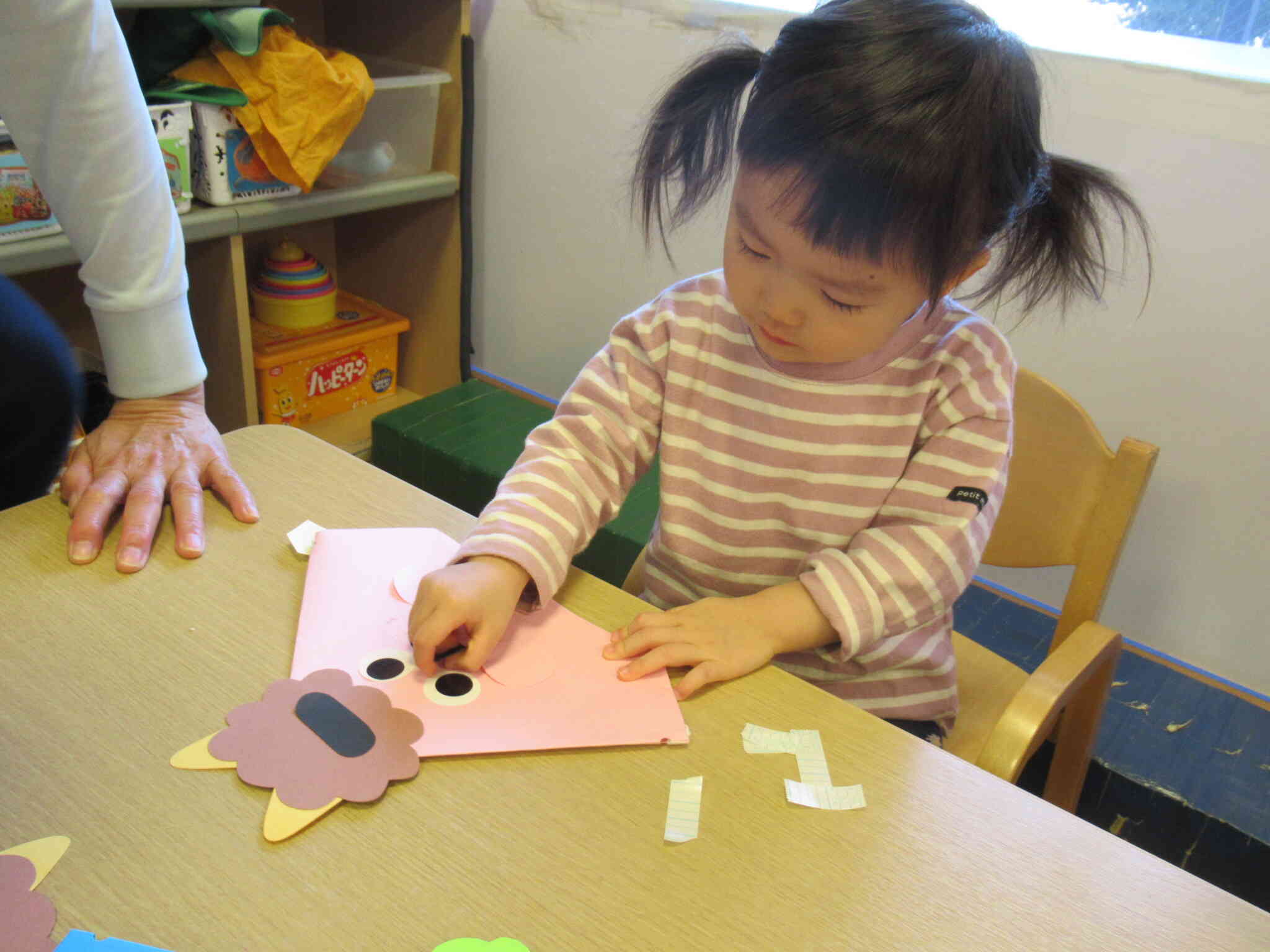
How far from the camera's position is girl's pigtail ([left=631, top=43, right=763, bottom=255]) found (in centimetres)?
72

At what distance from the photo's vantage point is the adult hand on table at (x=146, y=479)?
2.23 feet

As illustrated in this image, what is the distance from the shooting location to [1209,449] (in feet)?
4.47

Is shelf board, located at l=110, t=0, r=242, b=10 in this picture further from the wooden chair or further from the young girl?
the wooden chair

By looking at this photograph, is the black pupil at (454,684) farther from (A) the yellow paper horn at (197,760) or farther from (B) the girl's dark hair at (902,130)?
(B) the girl's dark hair at (902,130)

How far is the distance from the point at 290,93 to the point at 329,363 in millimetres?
590

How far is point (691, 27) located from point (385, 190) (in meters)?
0.59

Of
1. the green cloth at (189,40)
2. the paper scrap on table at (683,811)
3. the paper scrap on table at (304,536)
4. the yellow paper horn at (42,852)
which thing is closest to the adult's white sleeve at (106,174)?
the paper scrap on table at (304,536)

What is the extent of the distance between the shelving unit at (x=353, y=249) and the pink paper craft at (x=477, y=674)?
0.91m

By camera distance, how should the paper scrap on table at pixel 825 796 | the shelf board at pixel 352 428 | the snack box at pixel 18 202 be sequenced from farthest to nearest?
the shelf board at pixel 352 428 → the snack box at pixel 18 202 → the paper scrap on table at pixel 825 796

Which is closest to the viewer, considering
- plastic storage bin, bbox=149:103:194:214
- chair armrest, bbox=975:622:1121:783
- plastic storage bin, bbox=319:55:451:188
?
chair armrest, bbox=975:622:1121:783

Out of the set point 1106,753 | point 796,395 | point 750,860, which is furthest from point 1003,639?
point 750,860

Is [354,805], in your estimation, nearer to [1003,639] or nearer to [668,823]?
[668,823]

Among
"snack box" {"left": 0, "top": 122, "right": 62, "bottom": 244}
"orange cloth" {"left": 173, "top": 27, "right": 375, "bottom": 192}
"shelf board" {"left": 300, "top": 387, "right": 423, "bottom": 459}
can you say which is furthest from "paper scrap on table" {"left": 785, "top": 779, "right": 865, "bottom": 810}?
"shelf board" {"left": 300, "top": 387, "right": 423, "bottom": 459}

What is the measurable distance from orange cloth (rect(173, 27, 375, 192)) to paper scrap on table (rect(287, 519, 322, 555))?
98cm
